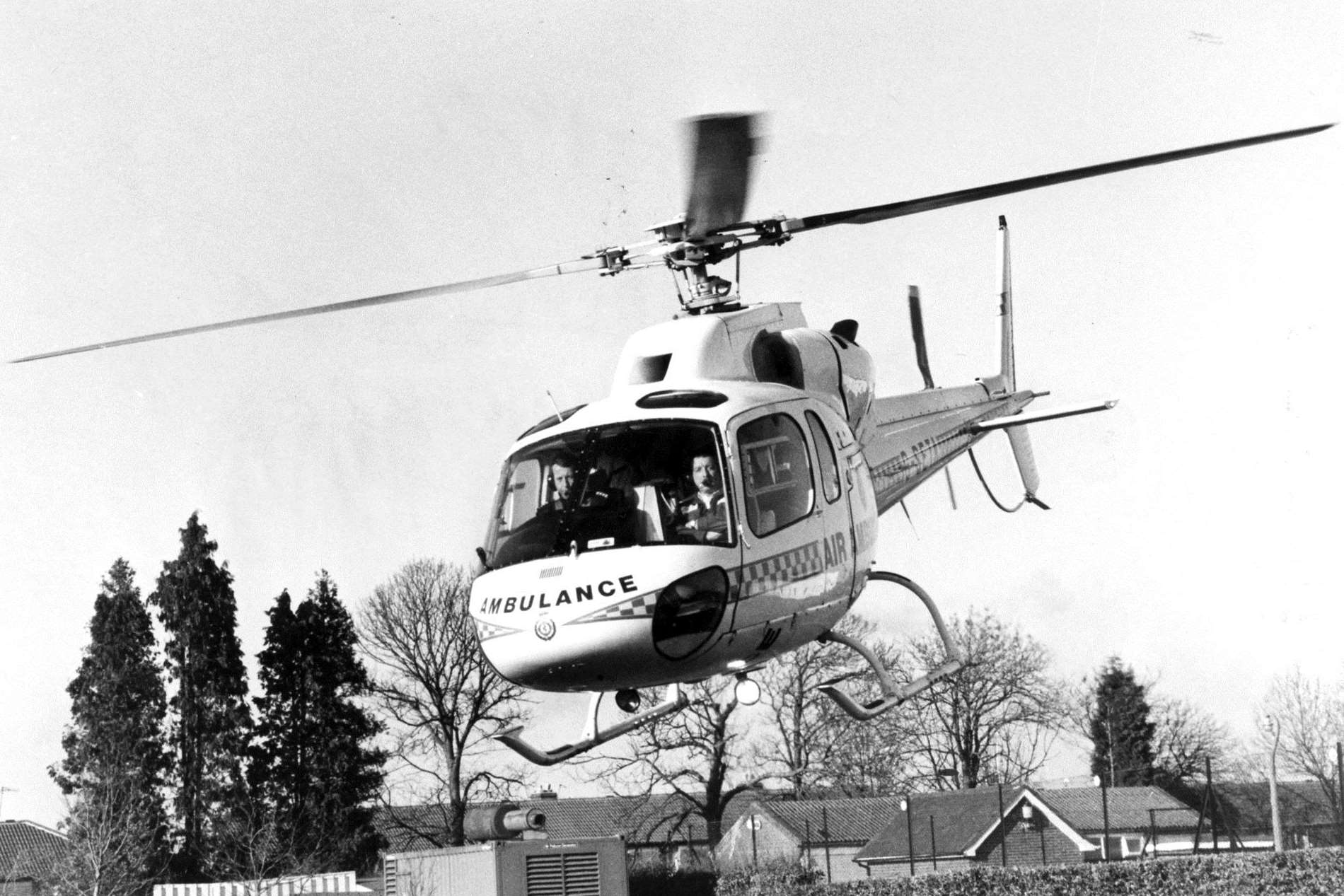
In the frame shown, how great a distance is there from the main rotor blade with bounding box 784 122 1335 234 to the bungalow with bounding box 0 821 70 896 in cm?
4526

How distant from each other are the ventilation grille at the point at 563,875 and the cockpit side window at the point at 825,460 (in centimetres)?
1633

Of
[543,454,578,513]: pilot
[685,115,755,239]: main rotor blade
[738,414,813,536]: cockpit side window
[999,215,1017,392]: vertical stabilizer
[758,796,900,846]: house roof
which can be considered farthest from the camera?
[758,796,900,846]: house roof

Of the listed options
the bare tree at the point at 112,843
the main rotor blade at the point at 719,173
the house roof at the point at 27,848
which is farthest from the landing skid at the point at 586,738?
the house roof at the point at 27,848

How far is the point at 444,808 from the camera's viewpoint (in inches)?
1751

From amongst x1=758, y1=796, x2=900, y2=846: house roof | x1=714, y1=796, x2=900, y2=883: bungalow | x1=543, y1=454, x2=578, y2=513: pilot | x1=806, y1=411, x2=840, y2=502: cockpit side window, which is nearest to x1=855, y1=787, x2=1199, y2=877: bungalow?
x1=714, y1=796, x2=900, y2=883: bungalow

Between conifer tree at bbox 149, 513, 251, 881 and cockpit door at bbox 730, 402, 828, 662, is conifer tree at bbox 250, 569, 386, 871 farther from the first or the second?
cockpit door at bbox 730, 402, 828, 662

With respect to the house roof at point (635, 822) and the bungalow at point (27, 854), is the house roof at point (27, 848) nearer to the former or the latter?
the bungalow at point (27, 854)

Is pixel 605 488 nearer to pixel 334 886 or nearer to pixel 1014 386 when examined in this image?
pixel 1014 386

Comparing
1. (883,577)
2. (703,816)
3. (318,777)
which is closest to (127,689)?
(318,777)

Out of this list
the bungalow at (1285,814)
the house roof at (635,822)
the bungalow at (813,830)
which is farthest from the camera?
the bungalow at (813,830)

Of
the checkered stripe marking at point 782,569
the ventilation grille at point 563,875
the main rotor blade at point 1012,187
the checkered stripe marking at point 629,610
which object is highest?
the main rotor blade at point 1012,187

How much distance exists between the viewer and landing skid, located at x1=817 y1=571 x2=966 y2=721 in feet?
48.8

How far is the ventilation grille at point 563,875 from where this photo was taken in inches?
1120

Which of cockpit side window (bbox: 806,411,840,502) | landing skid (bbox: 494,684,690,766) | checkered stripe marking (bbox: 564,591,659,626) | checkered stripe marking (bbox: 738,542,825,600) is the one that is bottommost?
landing skid (bbox: 494,684,690,766)
